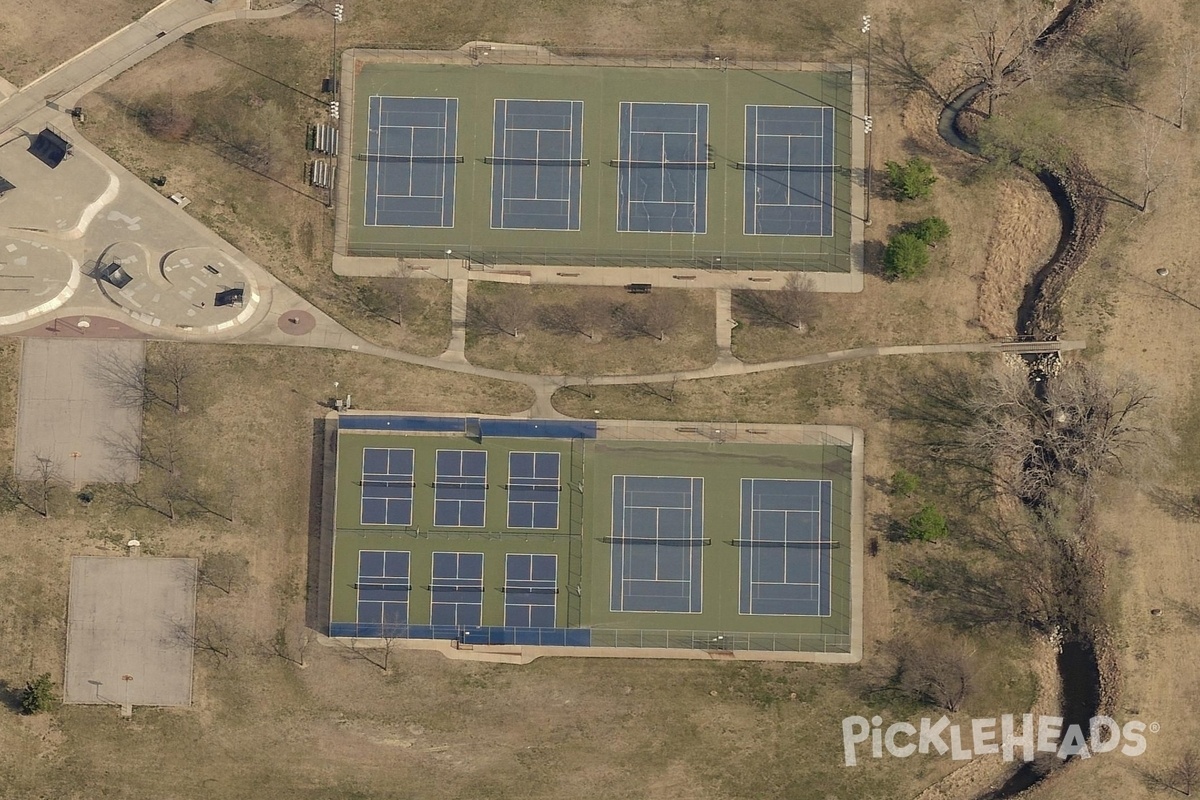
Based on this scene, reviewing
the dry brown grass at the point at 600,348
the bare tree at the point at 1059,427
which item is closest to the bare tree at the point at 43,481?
the dry brown grass at the point at 600,348

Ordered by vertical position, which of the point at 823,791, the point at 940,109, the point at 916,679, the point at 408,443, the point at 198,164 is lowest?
the point at 823,791

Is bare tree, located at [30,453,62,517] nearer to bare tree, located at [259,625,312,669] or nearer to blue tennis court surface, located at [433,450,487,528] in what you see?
bare tree, located at [259,625,312,669]

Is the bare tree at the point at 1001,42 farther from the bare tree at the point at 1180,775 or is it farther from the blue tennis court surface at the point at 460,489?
the bare tree at the point at 1180,775


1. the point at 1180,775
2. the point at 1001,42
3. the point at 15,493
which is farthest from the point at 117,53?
the point at 1180,775

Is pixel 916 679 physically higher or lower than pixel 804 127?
lower

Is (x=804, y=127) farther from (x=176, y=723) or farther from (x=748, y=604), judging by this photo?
(x=176, y=723)

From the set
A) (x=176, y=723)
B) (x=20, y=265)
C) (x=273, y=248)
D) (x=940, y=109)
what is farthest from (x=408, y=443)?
(x=940, y=109)

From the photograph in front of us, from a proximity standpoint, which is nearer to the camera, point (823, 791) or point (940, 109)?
point (823, 791)
